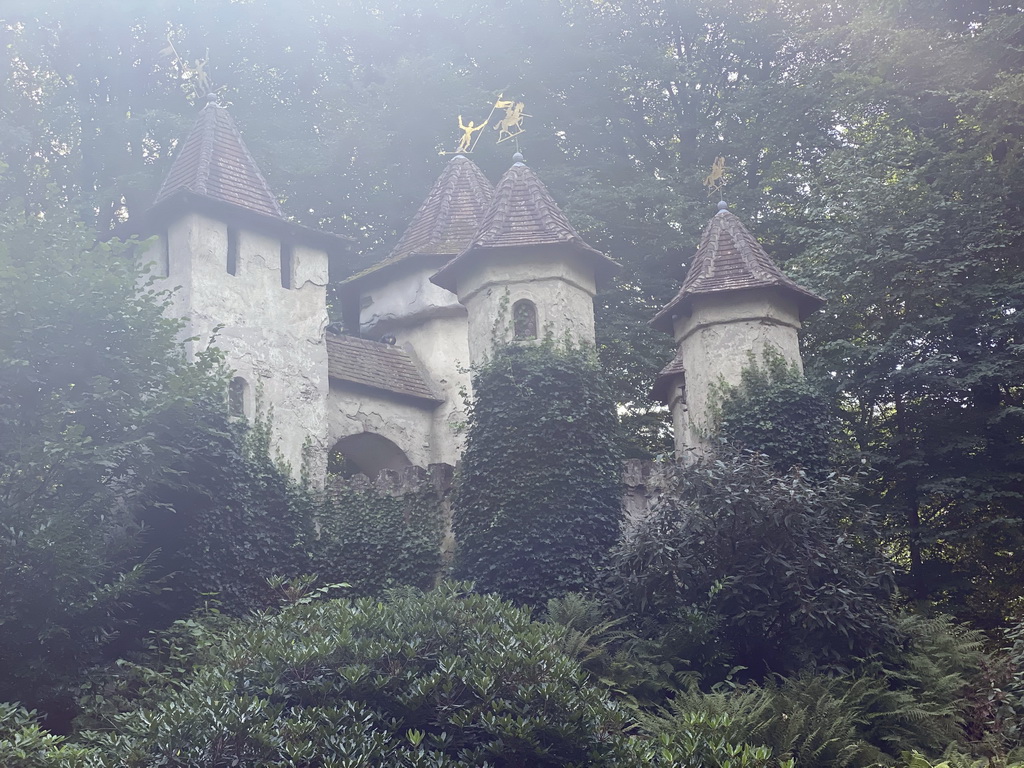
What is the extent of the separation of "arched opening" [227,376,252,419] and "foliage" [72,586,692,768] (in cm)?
832

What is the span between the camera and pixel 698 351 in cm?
1909

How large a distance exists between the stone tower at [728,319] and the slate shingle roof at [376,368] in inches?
219

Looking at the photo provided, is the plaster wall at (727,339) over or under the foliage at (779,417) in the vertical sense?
over

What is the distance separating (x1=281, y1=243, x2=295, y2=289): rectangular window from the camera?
72.1 feet

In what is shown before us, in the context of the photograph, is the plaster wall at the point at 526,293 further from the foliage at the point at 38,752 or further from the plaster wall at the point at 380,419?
the foliage at the point at 38,752

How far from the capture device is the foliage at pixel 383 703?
33.8 ft

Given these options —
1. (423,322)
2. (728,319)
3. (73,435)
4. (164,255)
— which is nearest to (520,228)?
(728,319)

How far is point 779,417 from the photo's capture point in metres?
17.7

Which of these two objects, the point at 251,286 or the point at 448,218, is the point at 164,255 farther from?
the point at 448,218

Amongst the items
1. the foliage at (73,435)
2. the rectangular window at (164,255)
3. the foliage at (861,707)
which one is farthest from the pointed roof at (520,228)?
the foliage at (861,707)

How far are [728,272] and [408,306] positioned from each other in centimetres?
767

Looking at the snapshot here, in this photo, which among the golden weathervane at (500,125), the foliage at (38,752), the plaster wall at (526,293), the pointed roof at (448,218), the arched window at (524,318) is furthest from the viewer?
the pointed roof at (448,218)

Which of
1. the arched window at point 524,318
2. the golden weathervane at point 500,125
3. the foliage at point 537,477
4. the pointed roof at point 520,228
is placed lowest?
the foliage at point 537,477

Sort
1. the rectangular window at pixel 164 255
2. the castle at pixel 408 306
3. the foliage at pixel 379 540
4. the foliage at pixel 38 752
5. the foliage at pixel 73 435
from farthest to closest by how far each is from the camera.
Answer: the rectangular window at pixel 164 255
the castle at pixel 408 306
the foliage at pixel 379 540
the foliage at pixel 73 435
the foliage at pixel 38 752
